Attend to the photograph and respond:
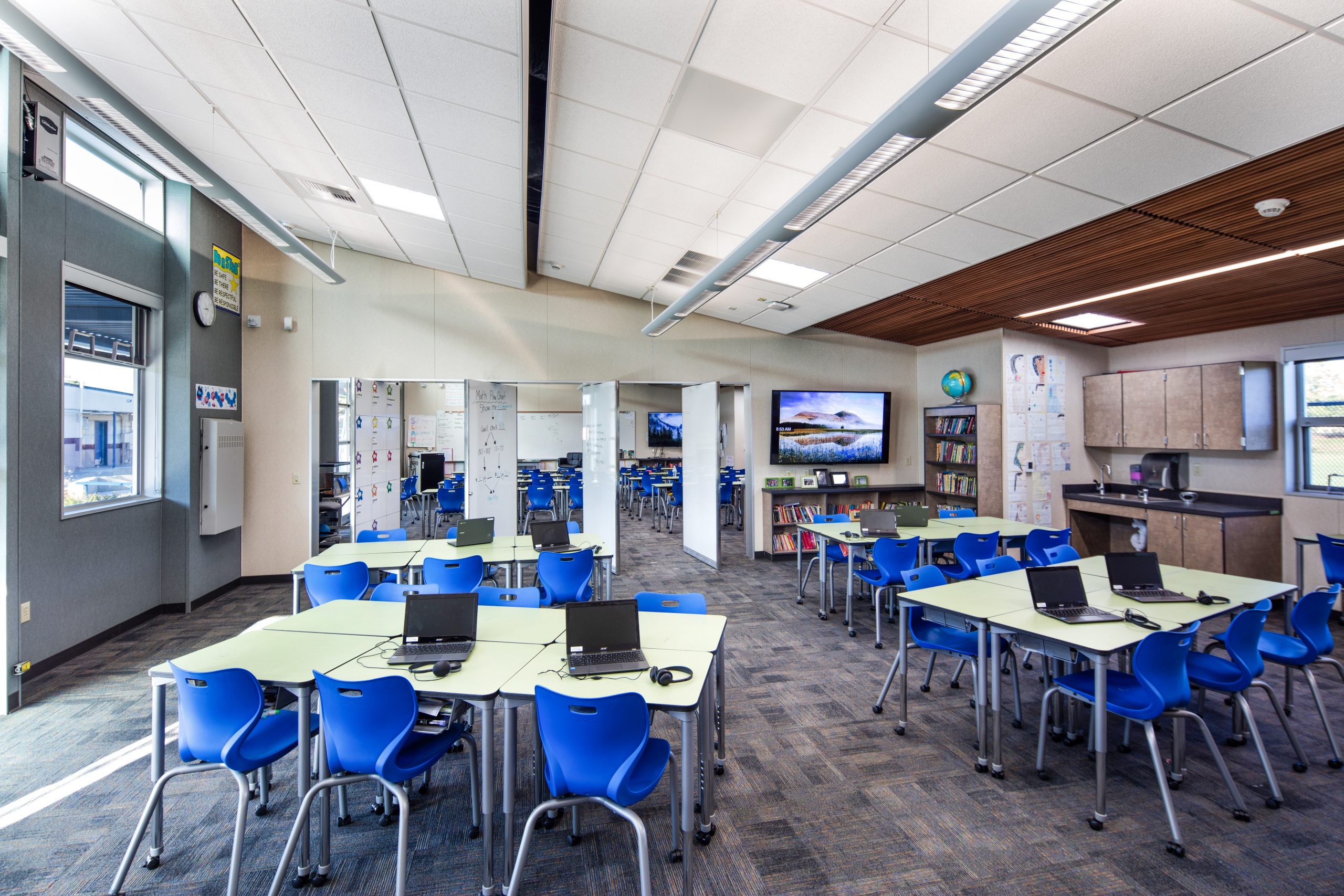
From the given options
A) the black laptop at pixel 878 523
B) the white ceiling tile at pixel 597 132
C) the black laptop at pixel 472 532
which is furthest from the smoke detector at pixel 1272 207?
the black laptop at pixel 472 532

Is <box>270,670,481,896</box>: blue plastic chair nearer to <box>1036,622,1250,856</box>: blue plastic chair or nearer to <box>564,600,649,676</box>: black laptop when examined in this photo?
<box>564,600,649,676</box>: black laptop

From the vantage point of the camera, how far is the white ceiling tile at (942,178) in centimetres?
322

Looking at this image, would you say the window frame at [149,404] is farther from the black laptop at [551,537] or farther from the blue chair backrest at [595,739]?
the blue chair backrest at [595,739]

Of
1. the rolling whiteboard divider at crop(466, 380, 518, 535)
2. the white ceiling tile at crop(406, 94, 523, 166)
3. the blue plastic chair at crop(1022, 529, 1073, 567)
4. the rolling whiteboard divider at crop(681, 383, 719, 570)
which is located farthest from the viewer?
the rolling whiteboard divider at crop(681, 383, 719, 570)

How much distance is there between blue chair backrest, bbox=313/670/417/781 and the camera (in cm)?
215

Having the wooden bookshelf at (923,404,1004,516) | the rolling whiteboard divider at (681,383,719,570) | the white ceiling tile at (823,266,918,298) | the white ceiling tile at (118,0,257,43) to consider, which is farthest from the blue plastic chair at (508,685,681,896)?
the wooden bookshelf at (923,404,1004,516)

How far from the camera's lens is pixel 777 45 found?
103 inches

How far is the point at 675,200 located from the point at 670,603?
2.96 m

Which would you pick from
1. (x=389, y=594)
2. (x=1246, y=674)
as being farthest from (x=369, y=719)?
(x=1246, y=674)

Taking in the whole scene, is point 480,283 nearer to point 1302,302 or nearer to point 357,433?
point 357,433

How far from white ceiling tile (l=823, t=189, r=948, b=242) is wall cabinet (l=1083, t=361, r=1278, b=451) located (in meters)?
4.28

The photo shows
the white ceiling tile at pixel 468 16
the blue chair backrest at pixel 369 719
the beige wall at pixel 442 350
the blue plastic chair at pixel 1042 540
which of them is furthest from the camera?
the beige wall at pixel 442 350

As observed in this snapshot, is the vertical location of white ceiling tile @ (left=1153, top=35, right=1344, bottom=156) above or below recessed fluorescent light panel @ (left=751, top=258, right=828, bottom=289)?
below

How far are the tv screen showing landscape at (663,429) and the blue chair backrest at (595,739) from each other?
12168 mm
